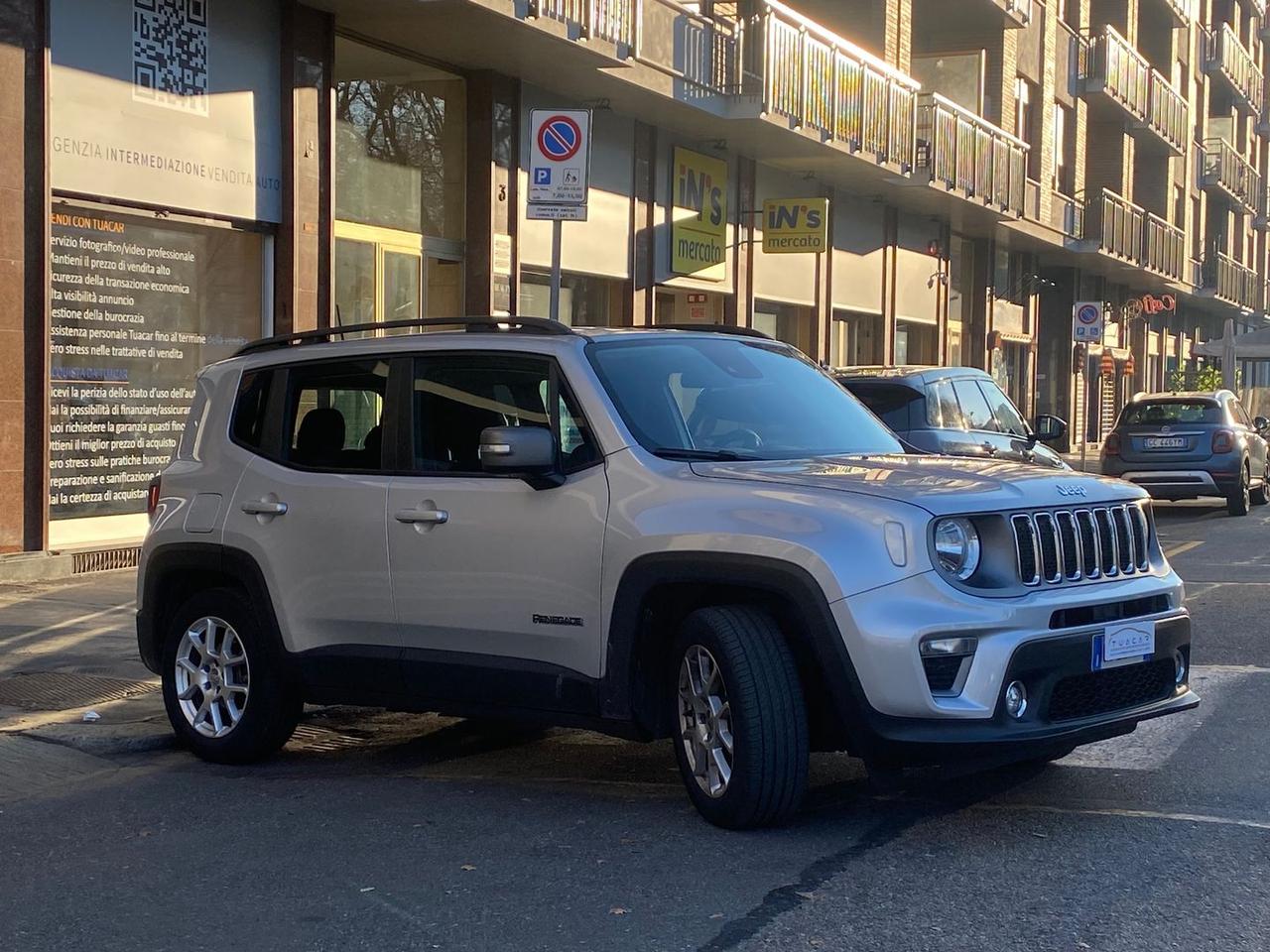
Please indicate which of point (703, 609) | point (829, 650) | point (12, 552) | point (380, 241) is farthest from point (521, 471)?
point (380, 241)

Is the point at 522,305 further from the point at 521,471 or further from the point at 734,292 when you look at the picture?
the point at 521,471

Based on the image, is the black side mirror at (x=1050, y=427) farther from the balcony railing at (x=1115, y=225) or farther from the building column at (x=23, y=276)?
the balcony railing at (x=1115, y=225)

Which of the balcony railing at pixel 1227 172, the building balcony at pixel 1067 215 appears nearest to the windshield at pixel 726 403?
the building balcony at pixel 1067 215

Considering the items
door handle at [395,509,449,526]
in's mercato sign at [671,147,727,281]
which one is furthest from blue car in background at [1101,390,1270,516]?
door handle at [395,509,449,526]

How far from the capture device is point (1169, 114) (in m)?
43.9

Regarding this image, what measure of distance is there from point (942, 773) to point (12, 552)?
8.29 metres

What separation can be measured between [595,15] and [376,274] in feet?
10.7

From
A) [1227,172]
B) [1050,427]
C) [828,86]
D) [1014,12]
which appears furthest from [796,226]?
[1227,172]

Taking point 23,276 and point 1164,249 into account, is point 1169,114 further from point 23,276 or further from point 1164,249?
point 23,276

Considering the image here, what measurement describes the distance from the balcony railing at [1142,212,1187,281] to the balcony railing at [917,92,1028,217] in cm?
1156

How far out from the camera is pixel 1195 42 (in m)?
49.8

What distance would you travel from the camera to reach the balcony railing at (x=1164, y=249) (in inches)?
1599

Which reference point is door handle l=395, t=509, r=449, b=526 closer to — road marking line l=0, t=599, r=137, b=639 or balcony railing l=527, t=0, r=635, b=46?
road marking line l=0, t=599, r=137, b=639

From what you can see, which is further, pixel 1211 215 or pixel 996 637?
pixel 1211 215
